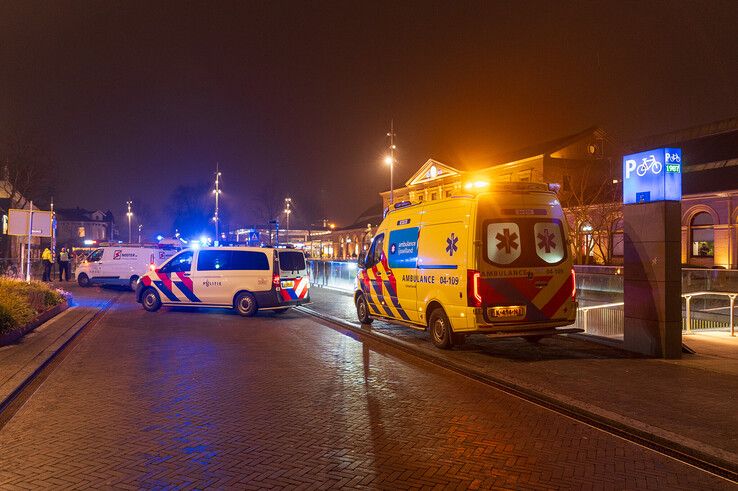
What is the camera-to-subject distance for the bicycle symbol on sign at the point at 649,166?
9.19m

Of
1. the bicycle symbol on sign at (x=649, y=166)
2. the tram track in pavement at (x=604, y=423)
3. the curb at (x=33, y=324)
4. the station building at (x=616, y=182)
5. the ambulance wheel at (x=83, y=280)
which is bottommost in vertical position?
the tram track in pavement at (x=604, y=423)

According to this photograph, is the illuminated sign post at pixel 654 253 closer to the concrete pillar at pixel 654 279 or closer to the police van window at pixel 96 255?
the concrete pillar at pixel 654 279

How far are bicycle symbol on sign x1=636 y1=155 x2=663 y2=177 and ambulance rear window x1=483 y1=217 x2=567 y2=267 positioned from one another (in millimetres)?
1565

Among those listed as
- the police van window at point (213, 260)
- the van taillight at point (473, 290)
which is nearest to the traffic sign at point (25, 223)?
the police van window at point (213, 260)

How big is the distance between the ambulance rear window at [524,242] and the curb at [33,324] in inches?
335

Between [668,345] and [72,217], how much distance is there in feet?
402

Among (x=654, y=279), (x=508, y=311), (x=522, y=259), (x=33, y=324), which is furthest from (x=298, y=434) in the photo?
(x=33, y=324)

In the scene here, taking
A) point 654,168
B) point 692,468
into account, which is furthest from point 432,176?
point 692,468

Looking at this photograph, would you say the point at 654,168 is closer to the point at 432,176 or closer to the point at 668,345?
the point at 668,345

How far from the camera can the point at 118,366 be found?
346 inches

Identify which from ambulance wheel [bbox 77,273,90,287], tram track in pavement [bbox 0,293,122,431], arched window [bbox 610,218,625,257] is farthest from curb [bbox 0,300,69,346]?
arched window [bbox 610,218,625,257]

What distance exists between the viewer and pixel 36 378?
7977mm

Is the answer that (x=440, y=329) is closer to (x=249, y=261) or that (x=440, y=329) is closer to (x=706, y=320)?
(x=249, y=261)

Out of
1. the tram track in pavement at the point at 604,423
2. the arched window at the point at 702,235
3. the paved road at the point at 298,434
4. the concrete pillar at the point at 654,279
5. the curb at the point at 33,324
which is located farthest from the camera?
the arched window at the point at 702,235
